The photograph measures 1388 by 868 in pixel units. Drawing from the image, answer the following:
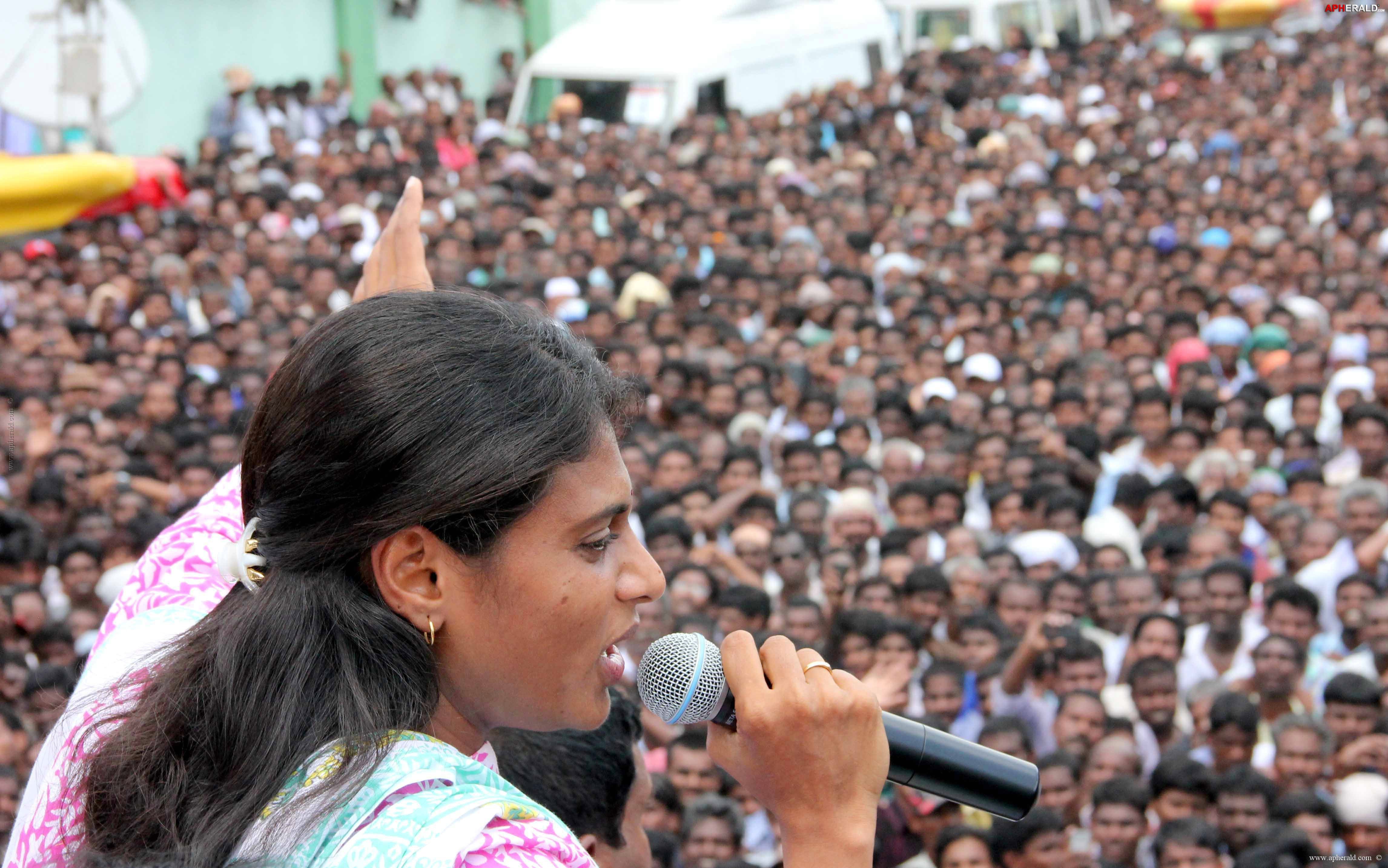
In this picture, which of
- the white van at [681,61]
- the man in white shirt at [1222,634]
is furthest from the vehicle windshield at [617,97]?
the man in white shirt at [1222,634]

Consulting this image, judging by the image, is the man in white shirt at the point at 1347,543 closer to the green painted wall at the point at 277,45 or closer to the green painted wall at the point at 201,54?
the green painted wall at the point at 277,45

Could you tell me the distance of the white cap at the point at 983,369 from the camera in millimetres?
6602

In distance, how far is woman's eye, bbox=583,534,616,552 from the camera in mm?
1005

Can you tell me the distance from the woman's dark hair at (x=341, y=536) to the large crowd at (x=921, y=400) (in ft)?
1.08

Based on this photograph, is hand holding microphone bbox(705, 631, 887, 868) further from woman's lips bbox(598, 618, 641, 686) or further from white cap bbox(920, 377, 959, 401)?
white cap bbox(920, 377, 959, 401)

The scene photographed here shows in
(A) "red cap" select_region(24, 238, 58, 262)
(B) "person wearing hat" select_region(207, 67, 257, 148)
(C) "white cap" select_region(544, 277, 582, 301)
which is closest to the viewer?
(C) "white cap" select_region(544, 277, 582, 301)

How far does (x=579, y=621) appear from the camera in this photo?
999 mm

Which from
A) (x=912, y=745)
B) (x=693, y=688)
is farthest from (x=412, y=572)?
(x=912, y=745)

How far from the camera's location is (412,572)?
3.18ft

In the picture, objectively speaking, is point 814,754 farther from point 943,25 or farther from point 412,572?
point 943,25

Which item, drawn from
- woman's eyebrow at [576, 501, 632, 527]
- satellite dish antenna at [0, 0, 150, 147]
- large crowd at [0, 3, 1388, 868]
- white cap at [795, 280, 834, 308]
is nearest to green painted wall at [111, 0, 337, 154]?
large crowd at [0, 3, 1388, 868]

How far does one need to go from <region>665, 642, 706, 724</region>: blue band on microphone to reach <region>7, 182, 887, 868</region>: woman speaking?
0.09 meters

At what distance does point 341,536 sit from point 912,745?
0.51 meters

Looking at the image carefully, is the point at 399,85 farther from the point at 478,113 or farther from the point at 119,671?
the point at 119,671
